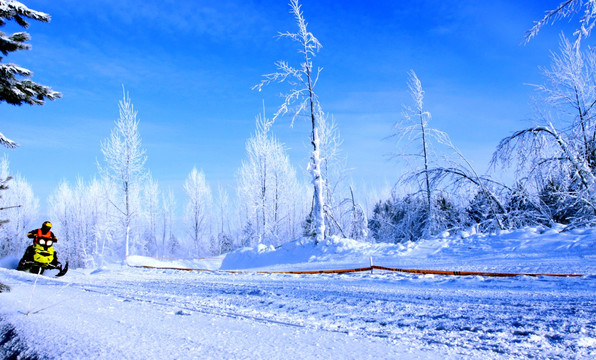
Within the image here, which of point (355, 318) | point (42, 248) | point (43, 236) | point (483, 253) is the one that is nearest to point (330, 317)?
point (355, 318)

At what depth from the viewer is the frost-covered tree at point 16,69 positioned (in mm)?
7246

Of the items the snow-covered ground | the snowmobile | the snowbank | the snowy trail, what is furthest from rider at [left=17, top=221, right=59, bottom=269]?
the snowbank

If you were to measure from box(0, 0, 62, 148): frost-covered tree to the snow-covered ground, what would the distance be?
12.1ft

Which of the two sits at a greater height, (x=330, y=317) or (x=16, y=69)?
(x=16, y=69)

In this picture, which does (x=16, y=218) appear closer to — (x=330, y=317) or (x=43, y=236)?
(x=43, y=236)

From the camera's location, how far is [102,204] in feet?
154

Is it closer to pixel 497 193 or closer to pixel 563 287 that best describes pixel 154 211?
pixel 497 193

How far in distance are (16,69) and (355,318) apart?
740 cm

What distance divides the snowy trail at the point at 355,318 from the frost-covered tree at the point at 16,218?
157 ft

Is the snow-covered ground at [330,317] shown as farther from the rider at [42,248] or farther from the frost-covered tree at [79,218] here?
the frost-covered tree at [79,218]

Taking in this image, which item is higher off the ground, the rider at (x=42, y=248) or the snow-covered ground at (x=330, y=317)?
the rider at (x=42, y=248)

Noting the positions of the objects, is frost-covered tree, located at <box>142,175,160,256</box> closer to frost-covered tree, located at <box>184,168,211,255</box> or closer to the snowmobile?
frost-covered tree, located at <box>184,168,211,255</box>

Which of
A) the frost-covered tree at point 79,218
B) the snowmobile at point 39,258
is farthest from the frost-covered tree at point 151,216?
the snowmobile at point 39,258

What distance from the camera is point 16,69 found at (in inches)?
289
